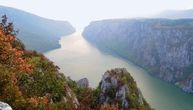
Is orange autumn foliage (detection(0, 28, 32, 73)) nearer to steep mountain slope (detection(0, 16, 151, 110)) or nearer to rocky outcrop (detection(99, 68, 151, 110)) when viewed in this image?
steep mountain slope (detection(0, 16, 151, 110))

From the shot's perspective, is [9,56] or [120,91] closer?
[9,56]

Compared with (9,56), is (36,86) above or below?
below

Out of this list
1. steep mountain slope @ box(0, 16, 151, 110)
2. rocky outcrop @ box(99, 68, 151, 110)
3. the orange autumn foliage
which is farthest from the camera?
rocky outcrop @ box(99, 68, 151, 110)

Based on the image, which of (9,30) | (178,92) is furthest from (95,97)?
(178,92)

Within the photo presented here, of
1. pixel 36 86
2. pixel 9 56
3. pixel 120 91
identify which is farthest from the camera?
pixel 120 91

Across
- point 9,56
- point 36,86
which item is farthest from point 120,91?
point 9,56

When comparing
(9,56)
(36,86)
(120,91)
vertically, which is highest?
(9,56)

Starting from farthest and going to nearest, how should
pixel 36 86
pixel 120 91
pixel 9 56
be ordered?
pixel 120 91, pixel 36 86, pixel 9 56

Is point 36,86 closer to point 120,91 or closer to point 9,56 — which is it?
point 9,56

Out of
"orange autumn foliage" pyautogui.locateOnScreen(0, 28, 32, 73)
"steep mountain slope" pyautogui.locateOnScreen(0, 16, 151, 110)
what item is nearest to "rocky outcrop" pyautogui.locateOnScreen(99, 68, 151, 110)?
"steep mountain slope" pyautogui.locateOnScreen(0, 16, 151, 110)
